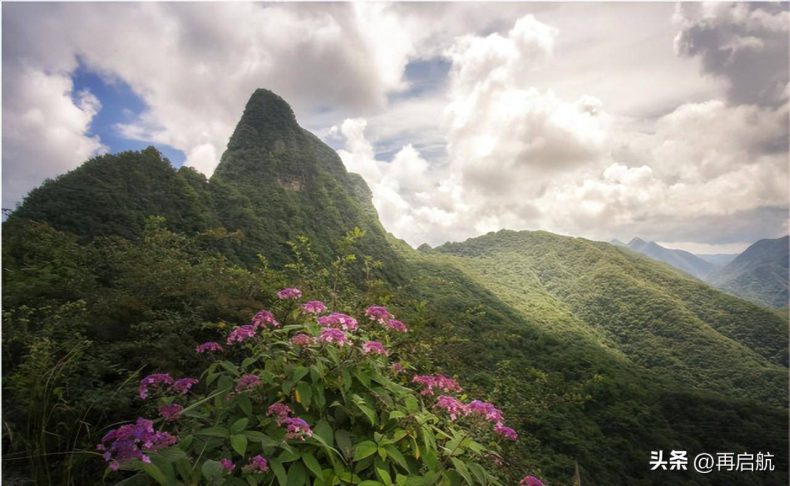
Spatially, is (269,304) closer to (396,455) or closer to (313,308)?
(313,308)

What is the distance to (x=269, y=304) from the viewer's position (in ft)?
14.7

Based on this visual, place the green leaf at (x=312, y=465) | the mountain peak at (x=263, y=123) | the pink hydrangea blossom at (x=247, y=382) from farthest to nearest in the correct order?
the mountain peak at (x=263, y=123) → the pink hydrangea blossom at (x=247, y=382) → the green leaf at (x=312, y=465)

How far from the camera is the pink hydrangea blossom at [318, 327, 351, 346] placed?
7.48 ft

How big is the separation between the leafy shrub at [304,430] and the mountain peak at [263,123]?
75.3 metres

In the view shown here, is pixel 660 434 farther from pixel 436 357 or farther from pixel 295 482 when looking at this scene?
pixel 295 482

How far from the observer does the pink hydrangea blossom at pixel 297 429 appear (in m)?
1.86

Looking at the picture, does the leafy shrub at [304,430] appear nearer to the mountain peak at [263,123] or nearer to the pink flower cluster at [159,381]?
the pink flower cluster at [159,381]

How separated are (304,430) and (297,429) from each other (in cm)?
4

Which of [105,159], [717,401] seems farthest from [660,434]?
[105,159]

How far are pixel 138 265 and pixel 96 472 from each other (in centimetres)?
357

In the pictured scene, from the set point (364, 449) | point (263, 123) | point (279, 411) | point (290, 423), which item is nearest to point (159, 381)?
point (279, 411)

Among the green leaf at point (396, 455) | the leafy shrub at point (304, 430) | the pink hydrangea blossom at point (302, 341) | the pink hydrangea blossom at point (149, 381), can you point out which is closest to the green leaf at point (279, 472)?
the leafy shrub at point (304, 430)

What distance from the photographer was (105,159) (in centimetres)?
2725

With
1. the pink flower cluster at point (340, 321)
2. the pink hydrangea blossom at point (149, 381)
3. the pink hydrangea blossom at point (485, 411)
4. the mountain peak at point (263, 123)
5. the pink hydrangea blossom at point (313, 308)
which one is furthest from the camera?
the mountain peak at point (263, 123)
